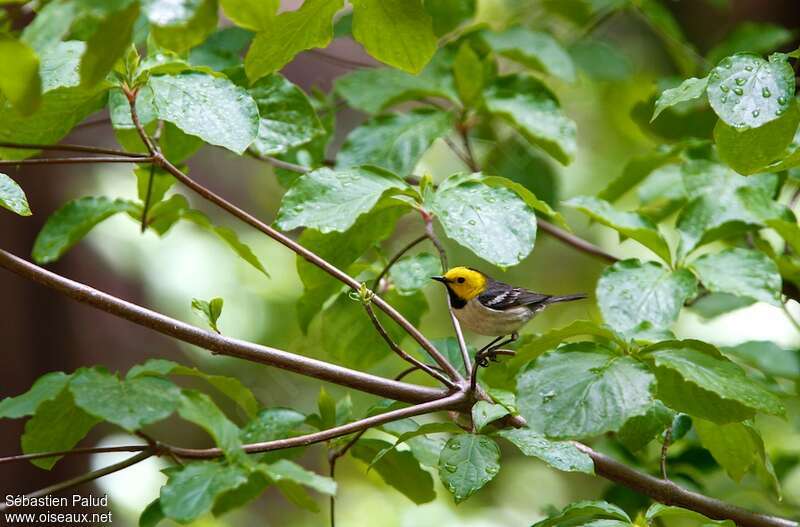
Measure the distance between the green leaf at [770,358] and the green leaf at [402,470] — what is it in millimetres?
1241

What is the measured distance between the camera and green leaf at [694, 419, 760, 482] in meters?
1.95

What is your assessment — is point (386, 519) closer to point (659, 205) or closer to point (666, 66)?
point (659, 205)

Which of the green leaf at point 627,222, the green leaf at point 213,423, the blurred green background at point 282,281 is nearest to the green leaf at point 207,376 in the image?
the green leaf at point 213,423

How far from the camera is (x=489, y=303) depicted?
3000mm

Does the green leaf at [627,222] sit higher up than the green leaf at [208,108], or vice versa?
the green leaf at [208,108]

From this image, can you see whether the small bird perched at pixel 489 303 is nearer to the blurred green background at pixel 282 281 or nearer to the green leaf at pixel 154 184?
the blurred green background at pixel 282 281

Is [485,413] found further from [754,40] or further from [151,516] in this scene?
[754,40]

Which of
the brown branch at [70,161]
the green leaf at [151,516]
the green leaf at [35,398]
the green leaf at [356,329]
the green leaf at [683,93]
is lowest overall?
the green leaf at [356,329]

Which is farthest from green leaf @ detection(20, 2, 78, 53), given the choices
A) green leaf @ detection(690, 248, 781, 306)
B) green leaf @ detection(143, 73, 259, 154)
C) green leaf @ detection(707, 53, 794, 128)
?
green leaf @ detection(690, 248, 781, 306)

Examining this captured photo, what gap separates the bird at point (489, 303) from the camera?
2.87m

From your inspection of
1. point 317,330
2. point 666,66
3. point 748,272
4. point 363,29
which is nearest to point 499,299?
point 748,272

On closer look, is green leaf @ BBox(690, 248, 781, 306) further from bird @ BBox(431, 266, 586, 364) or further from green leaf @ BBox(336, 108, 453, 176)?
green leaf @ BBox(336, 108, 453, 176)

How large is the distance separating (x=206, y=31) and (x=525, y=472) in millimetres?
5286

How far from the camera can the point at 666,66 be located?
197 inches
